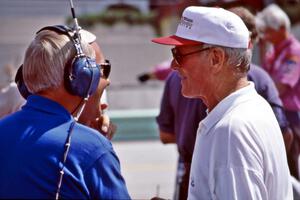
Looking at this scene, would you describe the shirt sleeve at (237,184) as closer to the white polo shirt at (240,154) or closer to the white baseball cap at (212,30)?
the white polo shirt at (240,154)

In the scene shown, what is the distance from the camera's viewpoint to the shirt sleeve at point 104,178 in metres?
2.46

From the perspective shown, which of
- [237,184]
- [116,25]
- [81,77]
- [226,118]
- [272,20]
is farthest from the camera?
[116,25]

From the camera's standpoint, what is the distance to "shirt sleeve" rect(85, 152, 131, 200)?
2.46 metres

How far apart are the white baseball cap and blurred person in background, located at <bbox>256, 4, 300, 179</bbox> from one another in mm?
3285

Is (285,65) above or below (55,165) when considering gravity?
below

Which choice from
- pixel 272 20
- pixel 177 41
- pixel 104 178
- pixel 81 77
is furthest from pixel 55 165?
pixel 272 20

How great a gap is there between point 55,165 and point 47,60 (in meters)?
0.33

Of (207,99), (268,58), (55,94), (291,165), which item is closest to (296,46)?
(268,58)

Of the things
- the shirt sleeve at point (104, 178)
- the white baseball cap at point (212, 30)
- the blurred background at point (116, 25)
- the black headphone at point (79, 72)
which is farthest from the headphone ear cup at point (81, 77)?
the blurred background at point (116, 25)

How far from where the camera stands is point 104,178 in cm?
247

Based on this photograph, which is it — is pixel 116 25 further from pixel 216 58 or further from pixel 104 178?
pixel 104 178

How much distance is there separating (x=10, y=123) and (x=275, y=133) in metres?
1.00

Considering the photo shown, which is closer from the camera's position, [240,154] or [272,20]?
[240,154]

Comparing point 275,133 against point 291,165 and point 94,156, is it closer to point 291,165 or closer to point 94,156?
point 94,156
